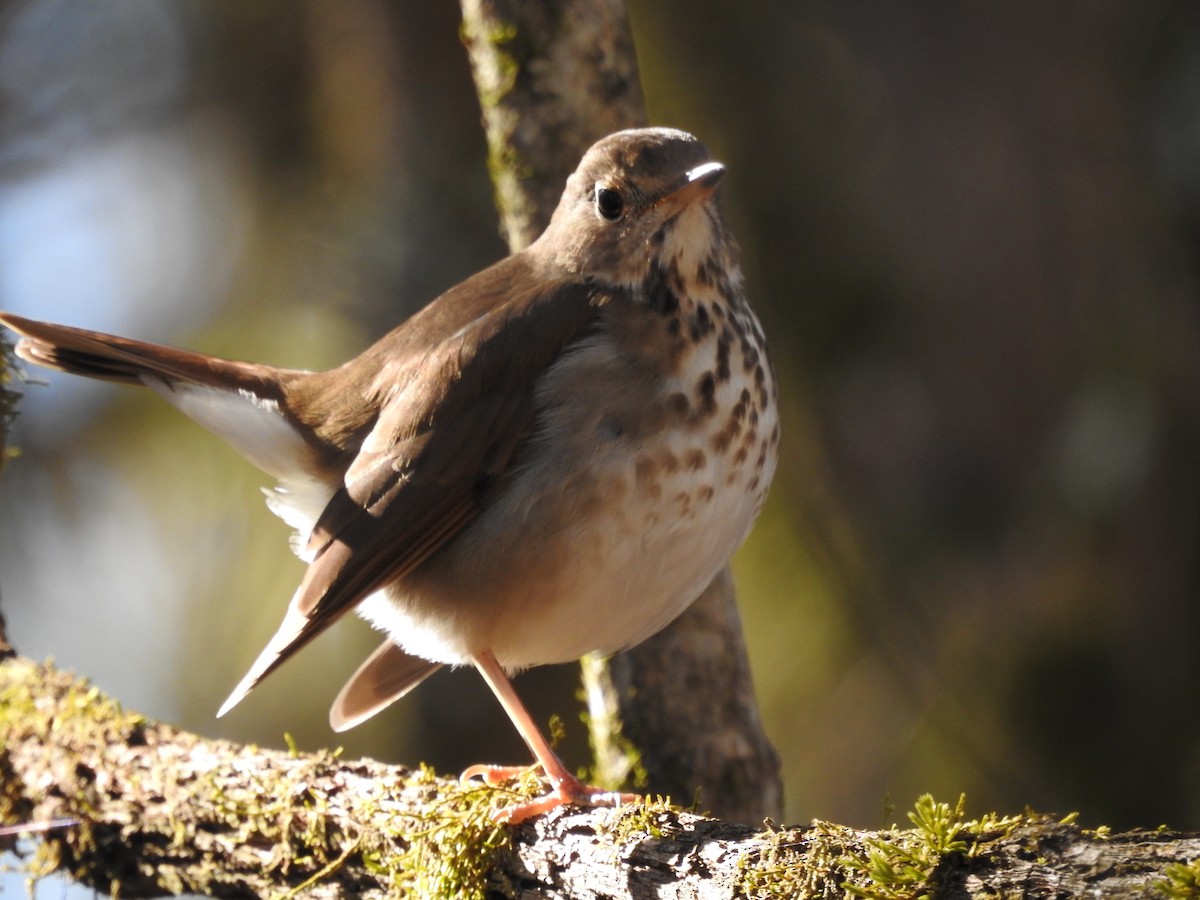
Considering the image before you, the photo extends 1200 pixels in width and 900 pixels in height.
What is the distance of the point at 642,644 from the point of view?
4.02 m

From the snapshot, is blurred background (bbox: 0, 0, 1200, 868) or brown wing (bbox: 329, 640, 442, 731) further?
blurred background (bbox: 0, 0, 1200, 868)

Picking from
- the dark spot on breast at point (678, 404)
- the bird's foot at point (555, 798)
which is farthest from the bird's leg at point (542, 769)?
the dark spot on breast at point (678, 404)

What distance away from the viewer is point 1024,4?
584cm

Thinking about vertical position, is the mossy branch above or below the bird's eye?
below

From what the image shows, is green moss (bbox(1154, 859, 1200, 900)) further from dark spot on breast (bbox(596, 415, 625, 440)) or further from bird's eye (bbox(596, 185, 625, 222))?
bird's eye (bbox(596, 185, 625, 222))

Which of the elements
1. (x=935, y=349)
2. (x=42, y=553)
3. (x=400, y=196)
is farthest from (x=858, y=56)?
(x=42, y=553)

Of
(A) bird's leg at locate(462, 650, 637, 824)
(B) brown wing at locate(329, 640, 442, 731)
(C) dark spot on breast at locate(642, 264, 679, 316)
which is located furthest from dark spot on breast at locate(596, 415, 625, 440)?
(B) brown wing at locate(329, 640, 442, 731)

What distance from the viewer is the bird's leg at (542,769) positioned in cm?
307

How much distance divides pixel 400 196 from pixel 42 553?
2762 mm

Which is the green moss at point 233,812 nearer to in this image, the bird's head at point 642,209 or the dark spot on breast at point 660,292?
the dark spot on breast at point 660,292

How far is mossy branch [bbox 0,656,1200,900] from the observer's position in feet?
6.80

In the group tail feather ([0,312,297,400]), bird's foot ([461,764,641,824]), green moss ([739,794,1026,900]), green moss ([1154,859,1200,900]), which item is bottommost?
green moss ([1154,859,1200,900])

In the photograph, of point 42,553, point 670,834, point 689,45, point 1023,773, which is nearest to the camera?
point 670,834

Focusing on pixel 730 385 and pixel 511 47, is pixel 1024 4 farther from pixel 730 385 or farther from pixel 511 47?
pixel 730 385
